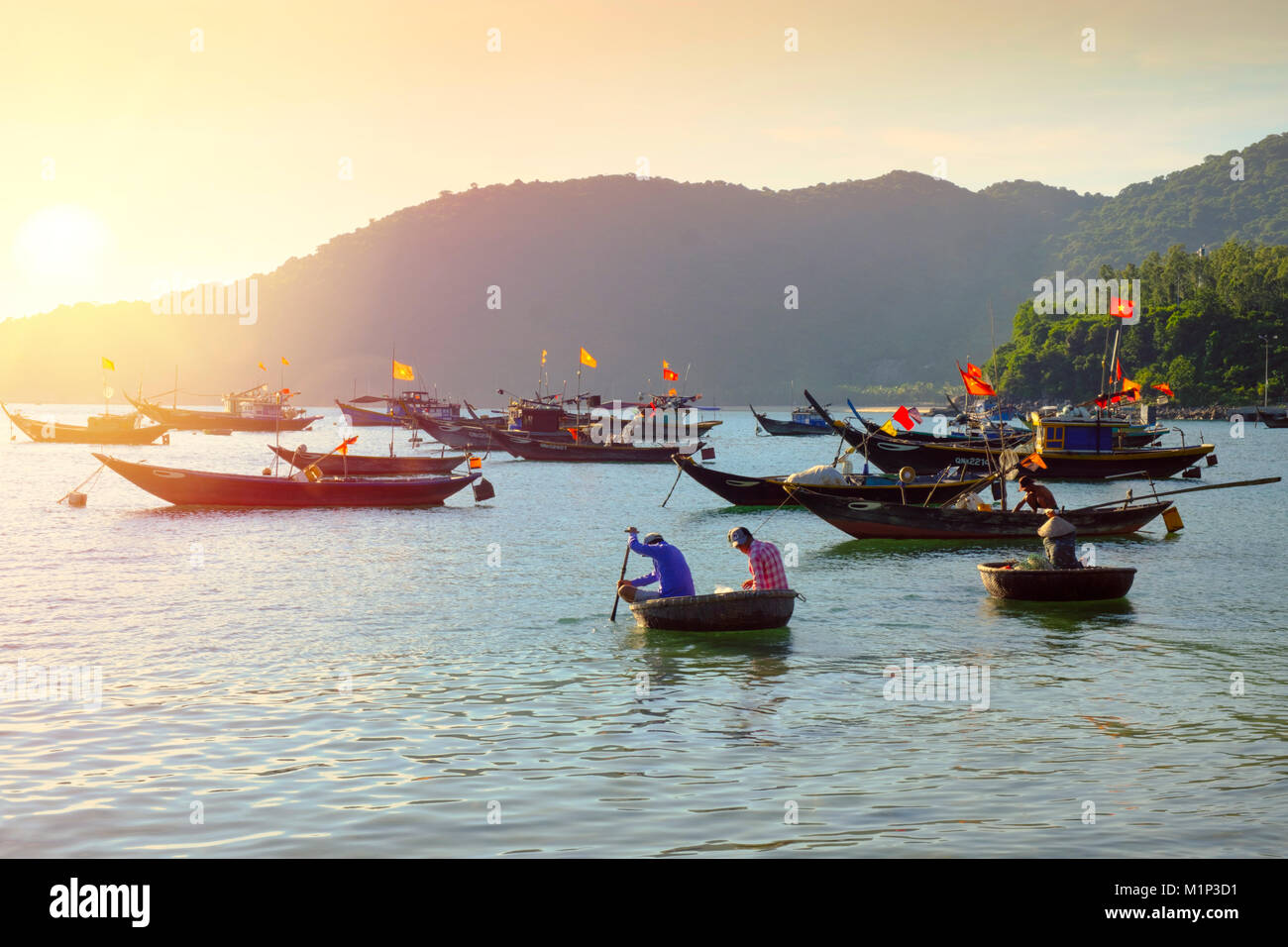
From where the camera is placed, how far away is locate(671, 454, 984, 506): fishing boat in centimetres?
2955

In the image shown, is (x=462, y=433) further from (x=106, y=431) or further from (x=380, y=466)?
(x=106, y=431)

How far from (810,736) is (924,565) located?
48.7 feet

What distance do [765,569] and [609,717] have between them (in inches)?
196

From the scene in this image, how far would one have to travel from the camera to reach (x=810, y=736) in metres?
11.0

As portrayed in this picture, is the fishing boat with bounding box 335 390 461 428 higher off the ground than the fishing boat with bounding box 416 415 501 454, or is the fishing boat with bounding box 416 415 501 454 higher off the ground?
the fishing boat with bounding box 335 390 461 428

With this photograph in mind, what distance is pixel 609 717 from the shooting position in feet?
38.7

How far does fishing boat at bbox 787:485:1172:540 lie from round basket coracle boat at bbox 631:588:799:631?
1249 cm

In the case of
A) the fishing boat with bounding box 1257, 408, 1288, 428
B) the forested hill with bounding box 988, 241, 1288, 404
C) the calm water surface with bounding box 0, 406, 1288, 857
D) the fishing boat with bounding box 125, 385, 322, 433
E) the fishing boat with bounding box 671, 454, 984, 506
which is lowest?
the calm water surface with bounding box 0, 406, 1288, 857

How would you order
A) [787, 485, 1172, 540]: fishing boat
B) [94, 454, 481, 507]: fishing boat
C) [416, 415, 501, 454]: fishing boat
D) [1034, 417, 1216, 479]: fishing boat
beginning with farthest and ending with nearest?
[416, 415, 501, 454]: fishing boat → [1034, 417, 1216, 479]: fishing boat → [94, 454, 481, 507]: fishing boat → [787, 485, 1172, 540]: fishing boat

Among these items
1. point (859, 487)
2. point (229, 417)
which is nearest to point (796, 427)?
point (229, 417)

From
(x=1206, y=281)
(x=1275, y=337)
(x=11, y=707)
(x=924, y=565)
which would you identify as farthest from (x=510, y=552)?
(x=1206, y=281)

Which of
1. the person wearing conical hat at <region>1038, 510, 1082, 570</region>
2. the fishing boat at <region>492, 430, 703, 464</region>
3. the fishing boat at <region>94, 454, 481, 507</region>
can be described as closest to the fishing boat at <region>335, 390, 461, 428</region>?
the fishing boat at <region>492, 430, 703, 464</region>

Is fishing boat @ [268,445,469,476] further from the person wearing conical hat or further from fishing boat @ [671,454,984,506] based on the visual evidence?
the person wearing conical hat
